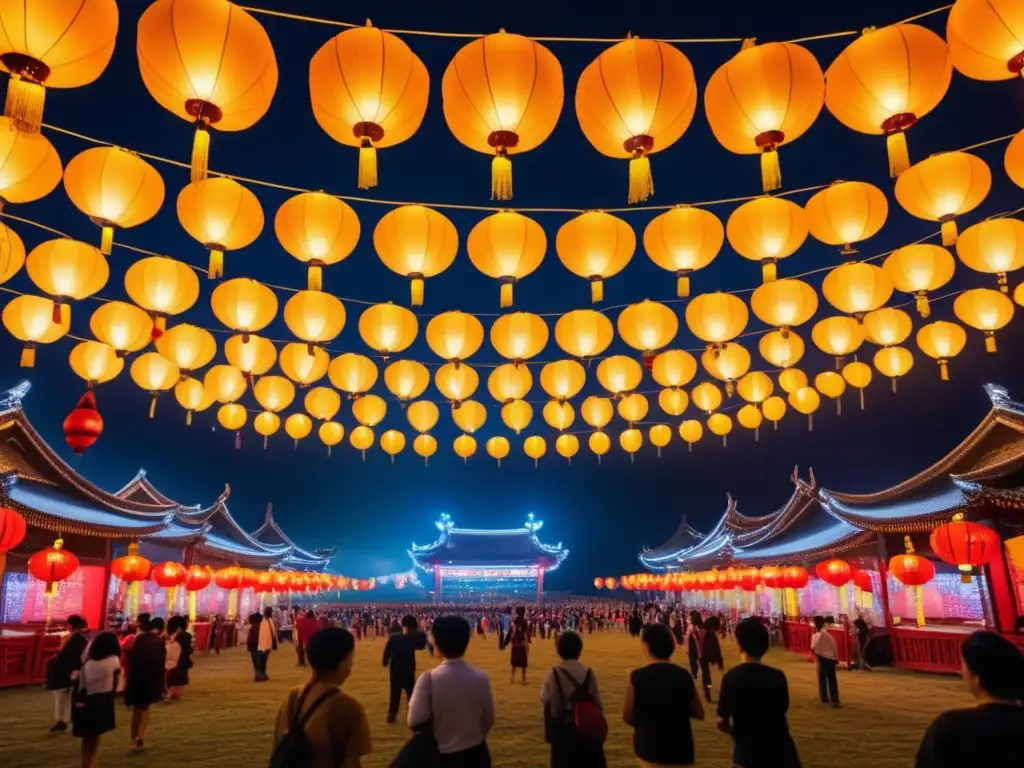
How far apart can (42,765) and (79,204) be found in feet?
16.4

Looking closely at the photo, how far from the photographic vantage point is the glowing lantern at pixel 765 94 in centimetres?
521

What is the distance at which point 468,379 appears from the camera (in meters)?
11.8

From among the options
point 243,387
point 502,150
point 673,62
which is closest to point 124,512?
point 243,387

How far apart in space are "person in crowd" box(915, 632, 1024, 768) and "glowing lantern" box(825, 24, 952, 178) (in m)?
4.11

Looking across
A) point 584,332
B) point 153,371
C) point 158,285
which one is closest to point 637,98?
point 584,332

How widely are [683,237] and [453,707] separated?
18.2ft

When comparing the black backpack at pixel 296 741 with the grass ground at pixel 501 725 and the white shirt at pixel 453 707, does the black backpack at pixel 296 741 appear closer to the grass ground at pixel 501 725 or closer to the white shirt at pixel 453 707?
the white shirt at pixel 453 707

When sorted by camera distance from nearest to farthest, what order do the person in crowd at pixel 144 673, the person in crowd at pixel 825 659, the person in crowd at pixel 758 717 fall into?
the person in crowd at pixel 758 717 < the person in crowd at pixel 144 673 < the person in crowd at pixel 825 659

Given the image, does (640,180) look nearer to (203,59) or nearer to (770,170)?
(770,170)

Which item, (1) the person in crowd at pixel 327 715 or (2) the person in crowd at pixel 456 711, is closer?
(1) the person in crowd at pixel 327 715

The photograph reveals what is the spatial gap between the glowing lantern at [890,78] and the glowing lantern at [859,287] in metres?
3.23

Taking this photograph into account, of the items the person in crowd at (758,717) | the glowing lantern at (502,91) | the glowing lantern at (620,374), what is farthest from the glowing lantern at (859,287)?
the person in crowd at (758,717)

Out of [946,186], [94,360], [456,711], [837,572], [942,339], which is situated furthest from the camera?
[837,572]

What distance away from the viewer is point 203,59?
4754 mm
